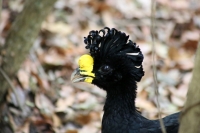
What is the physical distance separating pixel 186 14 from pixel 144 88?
2606mm

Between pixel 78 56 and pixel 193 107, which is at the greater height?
pixel 78 56

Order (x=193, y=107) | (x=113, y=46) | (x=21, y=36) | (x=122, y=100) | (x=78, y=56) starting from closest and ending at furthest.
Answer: (x=193, y=107)
(x=113, y=46)
(x=122, y=100)
(x=21, y=36)
(x=78, y=56)

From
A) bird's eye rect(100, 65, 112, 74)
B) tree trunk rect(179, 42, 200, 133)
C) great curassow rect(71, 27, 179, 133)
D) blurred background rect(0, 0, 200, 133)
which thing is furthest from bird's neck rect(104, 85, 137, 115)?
blurred background rect(0, 0, 200, 133)

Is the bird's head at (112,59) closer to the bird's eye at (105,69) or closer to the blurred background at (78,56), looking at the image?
the bird's eye at (105,69)

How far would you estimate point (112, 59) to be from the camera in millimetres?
4309

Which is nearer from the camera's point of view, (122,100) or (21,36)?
(122,100)

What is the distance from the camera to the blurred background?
20.7 ft

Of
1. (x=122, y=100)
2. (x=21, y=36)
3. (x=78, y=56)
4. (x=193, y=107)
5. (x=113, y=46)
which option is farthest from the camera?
(x=78, y=56)

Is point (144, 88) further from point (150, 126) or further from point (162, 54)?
point (150, 126)

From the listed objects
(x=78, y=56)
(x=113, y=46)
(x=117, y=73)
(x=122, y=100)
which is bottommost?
(x=122, y=100)

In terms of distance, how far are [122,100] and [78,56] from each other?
3.22 meters

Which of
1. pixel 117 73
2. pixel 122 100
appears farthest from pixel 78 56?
pixel 117 73

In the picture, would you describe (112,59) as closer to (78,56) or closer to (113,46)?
(113,46)

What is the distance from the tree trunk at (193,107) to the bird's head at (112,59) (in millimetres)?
Result: 1419
